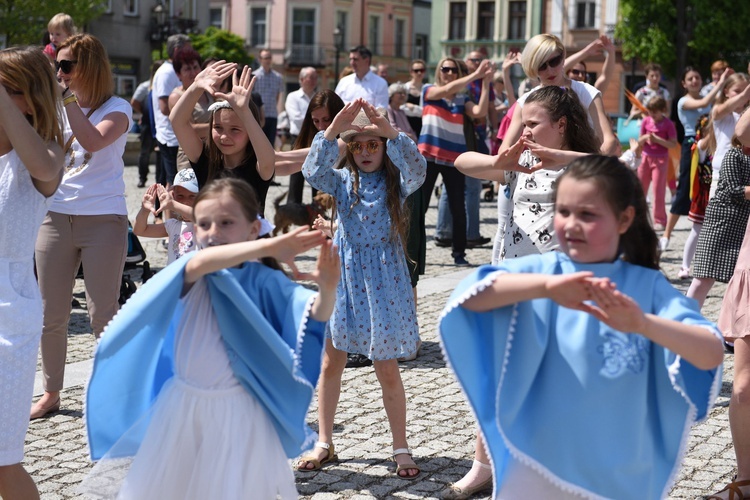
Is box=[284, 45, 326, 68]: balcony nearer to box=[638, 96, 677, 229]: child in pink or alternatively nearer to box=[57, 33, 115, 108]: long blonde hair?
box=[638, 96, 677, 229]: child in pink

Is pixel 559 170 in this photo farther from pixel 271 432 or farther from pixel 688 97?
pixel 688 97

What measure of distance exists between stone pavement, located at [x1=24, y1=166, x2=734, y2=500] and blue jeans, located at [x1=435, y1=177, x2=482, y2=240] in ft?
15.3

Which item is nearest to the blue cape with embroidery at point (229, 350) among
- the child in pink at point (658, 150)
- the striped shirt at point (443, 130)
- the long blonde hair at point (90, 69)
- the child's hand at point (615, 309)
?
the child's hand at point (615, 309)

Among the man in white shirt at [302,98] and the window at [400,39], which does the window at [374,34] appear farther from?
the man in white shirt at [302,98]

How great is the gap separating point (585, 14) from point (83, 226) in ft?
165

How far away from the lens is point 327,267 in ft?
10.7

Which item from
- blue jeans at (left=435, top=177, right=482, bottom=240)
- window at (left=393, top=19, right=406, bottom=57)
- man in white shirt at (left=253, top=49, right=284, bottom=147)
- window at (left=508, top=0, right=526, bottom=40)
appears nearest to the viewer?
blue jeans at (left=435, top=177, right=482, bottom=240)

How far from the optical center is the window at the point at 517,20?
56531 mm

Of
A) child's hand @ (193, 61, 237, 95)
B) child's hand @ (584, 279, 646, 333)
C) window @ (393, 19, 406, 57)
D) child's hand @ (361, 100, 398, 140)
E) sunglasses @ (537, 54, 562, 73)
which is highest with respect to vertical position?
window @ (393, 19, 406, 57)

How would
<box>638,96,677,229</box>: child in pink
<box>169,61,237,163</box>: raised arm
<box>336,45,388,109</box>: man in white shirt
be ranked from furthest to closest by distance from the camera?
<box>638,96,677,229</box>: child in pink → <box>336,45,388,109</box>: man in white shirt → <box>169,61,237,163</box>: raised arm

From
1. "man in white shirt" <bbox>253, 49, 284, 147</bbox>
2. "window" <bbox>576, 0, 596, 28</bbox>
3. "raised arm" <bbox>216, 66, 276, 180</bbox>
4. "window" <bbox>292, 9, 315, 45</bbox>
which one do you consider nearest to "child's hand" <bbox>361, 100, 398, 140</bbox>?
"raised arm" <bbox>216, 66, 276, 180</bbox>

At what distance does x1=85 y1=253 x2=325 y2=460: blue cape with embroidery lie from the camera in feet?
11.3

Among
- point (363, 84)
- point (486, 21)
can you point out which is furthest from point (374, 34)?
point (363, 84)

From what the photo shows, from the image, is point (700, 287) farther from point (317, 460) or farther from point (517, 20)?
point (517, 20)
